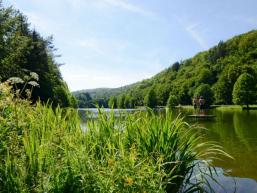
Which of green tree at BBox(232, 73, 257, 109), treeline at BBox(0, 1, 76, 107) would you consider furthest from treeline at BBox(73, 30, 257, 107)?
treeline at BBox(0, 1, 76, 107)

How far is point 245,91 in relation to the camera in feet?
259

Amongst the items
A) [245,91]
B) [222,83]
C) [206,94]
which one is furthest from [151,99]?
[245,91]

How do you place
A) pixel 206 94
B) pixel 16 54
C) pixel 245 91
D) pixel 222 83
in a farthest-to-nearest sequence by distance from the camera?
pixel 206 94, pixel 222 83, pixel 245 91, pixel 16 54

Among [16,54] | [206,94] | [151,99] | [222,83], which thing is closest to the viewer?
[16,54]

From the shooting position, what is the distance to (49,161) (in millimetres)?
4000

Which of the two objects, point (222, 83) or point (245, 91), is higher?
point (222, 83)

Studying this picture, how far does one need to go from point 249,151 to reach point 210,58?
188986 millimetres

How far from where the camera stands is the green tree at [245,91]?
260 ft

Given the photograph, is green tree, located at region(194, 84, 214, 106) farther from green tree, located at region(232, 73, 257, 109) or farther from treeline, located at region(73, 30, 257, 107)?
green tree, located at region(232, 73, 257, 109)

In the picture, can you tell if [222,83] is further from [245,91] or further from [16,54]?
[16,54]

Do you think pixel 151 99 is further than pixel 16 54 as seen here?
Yes

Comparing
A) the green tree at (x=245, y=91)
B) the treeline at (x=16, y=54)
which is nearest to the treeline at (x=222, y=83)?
the green tree at (x=245, y=91)

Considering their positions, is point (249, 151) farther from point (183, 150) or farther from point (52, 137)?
point (52, 137)

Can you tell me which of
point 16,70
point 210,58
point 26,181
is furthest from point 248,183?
point 210,58
